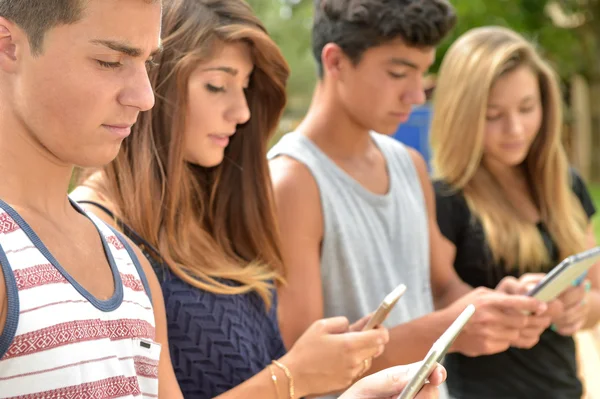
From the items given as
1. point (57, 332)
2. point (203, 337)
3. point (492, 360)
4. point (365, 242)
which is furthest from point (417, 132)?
point (57, 332)

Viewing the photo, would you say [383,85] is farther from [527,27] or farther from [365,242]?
[527,27]

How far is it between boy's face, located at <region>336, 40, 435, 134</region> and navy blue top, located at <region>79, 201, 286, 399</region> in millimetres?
794

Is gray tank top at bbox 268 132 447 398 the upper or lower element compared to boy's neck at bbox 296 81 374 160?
lower

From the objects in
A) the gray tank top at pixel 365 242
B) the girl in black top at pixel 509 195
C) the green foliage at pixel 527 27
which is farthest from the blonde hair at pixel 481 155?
the green foliage at pixel 527 27

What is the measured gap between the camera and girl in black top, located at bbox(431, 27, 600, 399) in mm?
2803

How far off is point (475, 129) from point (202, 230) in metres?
1.31

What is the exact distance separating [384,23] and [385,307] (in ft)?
3.03

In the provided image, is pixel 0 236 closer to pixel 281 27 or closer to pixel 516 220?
pixel 516 220

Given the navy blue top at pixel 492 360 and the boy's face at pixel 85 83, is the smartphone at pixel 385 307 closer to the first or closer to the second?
the boy's face at pixel 85 83

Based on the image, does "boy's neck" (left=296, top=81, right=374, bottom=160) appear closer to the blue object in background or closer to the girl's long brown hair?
the girl's long brown hair

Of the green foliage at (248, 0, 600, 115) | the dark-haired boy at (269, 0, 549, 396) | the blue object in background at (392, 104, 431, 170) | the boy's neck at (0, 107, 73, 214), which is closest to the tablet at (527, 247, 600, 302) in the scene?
the dark-haired boy at (269, 0, 549, 396)

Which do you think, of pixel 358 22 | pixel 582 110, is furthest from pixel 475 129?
pixel 582 110

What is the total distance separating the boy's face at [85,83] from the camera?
121 centimetres

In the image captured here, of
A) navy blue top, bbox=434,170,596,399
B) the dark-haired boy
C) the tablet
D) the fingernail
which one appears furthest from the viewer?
navy blue top, bbox=434,170,596,399
